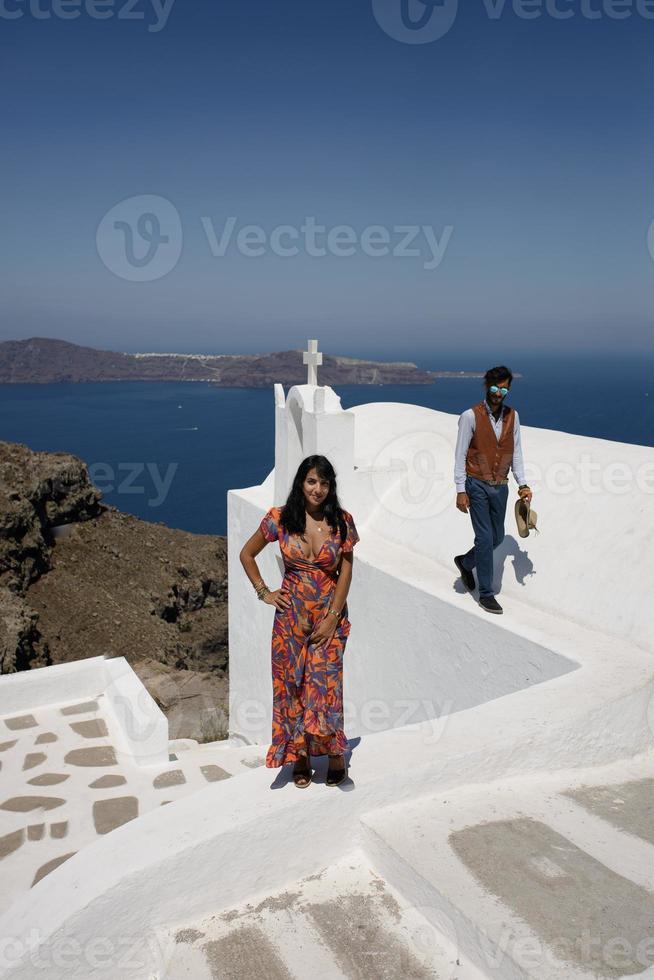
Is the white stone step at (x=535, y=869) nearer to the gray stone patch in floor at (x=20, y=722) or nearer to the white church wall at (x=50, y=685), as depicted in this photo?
the gray stone patch in floor at (x=20, y=722)

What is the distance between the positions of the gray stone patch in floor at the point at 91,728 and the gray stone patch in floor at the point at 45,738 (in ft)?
0.61

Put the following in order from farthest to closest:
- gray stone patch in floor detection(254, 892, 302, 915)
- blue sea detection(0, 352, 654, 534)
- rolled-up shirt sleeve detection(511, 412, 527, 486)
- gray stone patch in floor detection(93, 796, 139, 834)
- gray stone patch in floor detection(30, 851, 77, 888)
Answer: blue sea detection(0, 352, 654, 534), rolled-up shirt sleeve detection(511, 412, 527, 486), gray stone patch in floor detection(93, 796, 139, 834), gray stone patch in floor detection(30, 851, 77, 888), gray stone patch in floor detection(254, 892, 302, 915)

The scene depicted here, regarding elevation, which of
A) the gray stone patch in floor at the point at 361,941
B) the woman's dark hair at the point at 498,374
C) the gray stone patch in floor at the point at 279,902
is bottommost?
the gray stone patch in floor at the point at 279,902

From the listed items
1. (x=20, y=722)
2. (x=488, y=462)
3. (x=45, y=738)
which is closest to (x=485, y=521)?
(x=488, y=462)

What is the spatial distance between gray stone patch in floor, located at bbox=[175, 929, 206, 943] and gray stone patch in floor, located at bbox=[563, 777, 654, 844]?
1494mm

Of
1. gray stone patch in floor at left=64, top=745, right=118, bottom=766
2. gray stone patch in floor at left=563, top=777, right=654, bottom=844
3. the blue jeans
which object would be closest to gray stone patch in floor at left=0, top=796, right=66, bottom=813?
gray stone patch in floor at left=64, top=745, right=118, bottom=766

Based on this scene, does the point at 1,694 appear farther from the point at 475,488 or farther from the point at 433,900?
the point at 433,900

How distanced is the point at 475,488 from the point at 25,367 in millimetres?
102514

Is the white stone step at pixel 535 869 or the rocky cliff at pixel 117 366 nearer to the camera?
the white stone step at pixel 535 869

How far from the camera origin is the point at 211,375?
108 meters

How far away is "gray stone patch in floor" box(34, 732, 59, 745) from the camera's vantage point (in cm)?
607

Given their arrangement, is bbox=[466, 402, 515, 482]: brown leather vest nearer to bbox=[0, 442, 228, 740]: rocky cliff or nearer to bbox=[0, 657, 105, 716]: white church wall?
bbox=[0, 657, 105, 716]: white church wall

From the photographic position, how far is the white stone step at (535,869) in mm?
2172

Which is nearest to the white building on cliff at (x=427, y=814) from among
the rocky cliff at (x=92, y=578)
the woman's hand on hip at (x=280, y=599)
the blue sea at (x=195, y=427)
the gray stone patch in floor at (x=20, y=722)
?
the gray stone patch in floor at (x=20, y=722)
